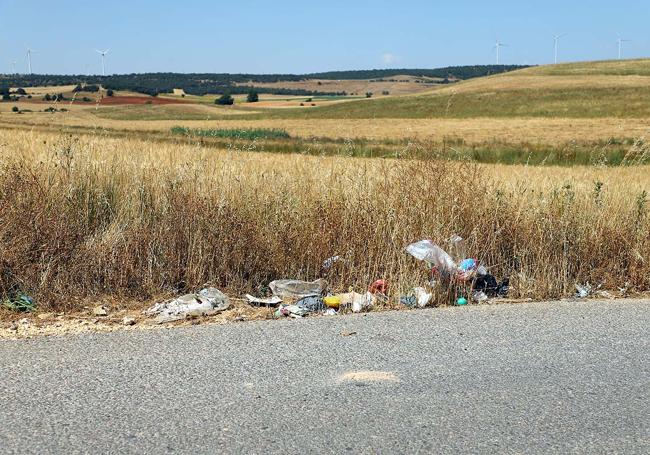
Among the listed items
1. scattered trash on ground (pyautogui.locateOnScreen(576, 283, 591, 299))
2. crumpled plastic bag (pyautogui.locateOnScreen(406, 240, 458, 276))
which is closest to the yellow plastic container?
crumpled plastic bag (pyautogui.locateOnScreen(406, 240, 458, 276))

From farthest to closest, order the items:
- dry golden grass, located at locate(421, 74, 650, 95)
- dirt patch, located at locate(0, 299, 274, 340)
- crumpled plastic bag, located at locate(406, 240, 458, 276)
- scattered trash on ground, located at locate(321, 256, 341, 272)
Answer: dry golden grass, located at locate(421, 74, 650, 95)
scattered trash on ground, located at locate(321, 256, 341, 272)
crumpled plastic bag, located at locate(406, 240, 458, 276)
dirt patch, located at locate(0, 299, 274, 340)

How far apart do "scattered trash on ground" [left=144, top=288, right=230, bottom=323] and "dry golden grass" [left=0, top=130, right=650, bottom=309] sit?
0.30 meters

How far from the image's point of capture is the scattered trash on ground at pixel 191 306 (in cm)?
593

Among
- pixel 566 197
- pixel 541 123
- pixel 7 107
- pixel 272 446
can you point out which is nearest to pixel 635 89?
pixel 541 123

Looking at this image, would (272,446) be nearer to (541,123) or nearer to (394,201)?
(394,201)

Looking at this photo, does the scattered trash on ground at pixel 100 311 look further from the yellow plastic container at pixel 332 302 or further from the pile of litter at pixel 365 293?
the yellow plastic container at pixel 332 302

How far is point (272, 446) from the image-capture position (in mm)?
3598

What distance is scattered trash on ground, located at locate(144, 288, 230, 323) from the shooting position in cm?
593

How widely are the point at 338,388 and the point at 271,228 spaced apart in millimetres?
3054

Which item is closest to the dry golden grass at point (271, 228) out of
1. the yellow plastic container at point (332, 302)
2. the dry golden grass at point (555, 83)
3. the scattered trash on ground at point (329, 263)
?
the scattered trash on ground at point (329, 263)

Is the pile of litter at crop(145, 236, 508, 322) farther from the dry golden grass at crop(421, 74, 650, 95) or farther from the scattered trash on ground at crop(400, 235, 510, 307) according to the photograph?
the dry golden grass at crop(421, 74, 650, 95)

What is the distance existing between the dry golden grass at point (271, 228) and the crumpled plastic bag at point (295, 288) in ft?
0.71

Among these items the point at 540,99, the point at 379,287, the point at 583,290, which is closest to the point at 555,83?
the point at 540,99

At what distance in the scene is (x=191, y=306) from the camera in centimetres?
604
